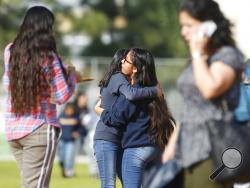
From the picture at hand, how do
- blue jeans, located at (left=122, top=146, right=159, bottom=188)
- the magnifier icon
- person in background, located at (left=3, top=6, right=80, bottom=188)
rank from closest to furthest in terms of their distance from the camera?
the magnifier icon < person in background, located at (left=3, top=6, right=80, bottom=188) < blue jeans, located at (left=122, top=146, right=159, bottom=188)

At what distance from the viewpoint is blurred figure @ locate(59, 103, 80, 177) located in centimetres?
2130

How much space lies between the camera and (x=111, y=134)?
9.59 meters

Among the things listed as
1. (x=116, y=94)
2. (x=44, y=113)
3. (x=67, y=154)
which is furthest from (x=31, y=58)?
(x=67, y=154)

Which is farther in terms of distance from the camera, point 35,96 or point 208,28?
point 35,96

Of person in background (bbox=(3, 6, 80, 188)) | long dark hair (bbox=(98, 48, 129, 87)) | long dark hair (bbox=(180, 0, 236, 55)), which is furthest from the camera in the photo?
long dark hair (bbox=(98, 48, 129, 87))

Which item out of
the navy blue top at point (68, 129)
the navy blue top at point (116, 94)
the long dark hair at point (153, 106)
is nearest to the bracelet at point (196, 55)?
the navy blue top at point (116, 94)

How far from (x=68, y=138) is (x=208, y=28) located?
1573 cm

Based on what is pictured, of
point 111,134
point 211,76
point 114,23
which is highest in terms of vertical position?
point 114,23

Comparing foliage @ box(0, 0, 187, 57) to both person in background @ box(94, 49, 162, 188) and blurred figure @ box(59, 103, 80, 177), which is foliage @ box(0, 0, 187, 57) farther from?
person in background @ box(94, 49, 162, 188)

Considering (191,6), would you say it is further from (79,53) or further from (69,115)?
(79,53)

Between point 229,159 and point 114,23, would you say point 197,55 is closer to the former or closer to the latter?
point 229,159

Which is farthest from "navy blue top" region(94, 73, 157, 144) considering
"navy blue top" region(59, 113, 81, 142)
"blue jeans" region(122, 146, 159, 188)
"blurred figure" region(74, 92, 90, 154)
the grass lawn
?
"blurred figure" region(74, 92, 90, 154)

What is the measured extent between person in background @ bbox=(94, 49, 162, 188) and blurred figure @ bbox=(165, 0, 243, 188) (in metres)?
3.05

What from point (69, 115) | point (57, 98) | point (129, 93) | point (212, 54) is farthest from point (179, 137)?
point (69, 115)
